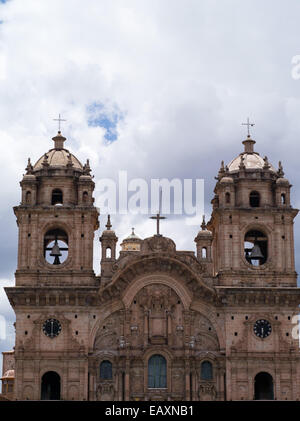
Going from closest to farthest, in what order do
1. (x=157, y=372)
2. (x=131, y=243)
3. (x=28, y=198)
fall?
(x=157, y=372) → (x=28, y=198) → (x=131, y=243)

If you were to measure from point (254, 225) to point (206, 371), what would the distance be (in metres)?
9.20

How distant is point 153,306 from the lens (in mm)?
54656

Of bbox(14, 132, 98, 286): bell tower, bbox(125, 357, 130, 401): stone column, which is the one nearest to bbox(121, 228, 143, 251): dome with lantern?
bbox(14, 132, 98, 286): bell tower

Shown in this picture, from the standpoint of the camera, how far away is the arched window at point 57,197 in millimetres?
57125

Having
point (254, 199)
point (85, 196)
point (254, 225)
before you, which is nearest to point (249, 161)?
point (254, 199)

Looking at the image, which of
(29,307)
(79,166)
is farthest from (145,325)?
(79,166)

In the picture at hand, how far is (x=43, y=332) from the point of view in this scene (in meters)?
53.8

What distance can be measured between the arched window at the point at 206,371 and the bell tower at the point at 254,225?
15.7ft

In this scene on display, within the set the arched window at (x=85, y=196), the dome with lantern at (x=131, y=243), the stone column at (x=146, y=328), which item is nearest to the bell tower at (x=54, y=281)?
the arched window at (x=85, y=196)

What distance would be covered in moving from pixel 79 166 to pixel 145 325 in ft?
36.5

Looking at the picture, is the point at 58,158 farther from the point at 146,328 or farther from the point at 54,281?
the point at 146,328

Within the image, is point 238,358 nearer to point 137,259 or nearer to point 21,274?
point 137,259

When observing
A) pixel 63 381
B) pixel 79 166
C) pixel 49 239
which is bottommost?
pixel 63 381

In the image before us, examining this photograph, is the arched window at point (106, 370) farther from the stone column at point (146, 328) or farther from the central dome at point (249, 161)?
the central dome at point (249, 161)
